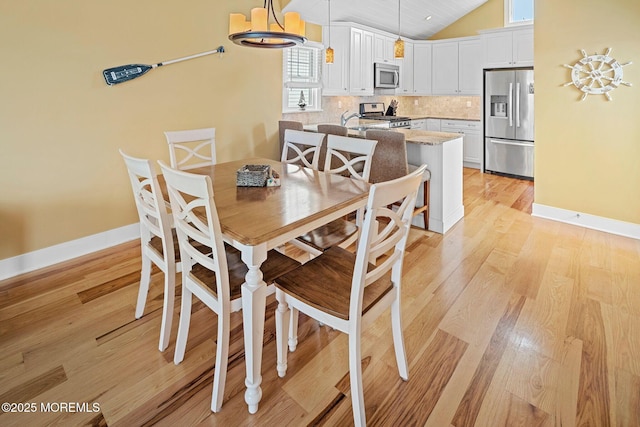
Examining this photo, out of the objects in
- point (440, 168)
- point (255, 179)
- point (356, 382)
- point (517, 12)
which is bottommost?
point (356, 382)

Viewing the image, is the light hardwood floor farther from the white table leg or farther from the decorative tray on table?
the decorative tray on table

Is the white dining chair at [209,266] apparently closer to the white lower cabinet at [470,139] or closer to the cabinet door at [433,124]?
the white lower cabinet at [470,139]

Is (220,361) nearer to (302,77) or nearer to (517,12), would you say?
(302,77)

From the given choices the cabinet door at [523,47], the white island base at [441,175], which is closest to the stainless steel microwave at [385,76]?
the cabinet door at [523,47]

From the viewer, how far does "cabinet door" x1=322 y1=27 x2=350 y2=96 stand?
18.1ft

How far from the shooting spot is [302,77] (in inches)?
205

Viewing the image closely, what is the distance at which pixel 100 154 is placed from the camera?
3264mm

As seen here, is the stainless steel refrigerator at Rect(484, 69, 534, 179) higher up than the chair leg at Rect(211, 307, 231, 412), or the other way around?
the stainless steel refrigerator at Rect(484, 69, 534, 179)

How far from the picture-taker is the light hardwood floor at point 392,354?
1580mm

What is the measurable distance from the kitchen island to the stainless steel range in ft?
7.96

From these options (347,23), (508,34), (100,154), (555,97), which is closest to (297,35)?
(100,154)

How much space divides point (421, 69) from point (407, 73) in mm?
266

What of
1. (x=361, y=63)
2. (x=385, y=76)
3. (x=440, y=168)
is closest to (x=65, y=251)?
(x=440, y=168)

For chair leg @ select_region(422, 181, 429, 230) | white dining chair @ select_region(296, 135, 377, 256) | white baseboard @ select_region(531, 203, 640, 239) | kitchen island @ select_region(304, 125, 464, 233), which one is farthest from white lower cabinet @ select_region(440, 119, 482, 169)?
white dining chair @ select_region(296, 135, 377, 256)
